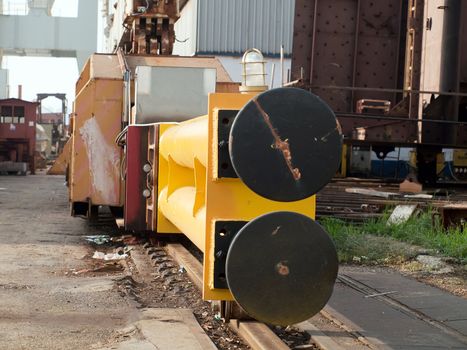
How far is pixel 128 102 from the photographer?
8.63 meters

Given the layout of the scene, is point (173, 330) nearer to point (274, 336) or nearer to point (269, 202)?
point (274, 336)

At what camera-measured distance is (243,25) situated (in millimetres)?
31312

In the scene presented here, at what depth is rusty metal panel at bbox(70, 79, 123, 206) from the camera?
29.1ft

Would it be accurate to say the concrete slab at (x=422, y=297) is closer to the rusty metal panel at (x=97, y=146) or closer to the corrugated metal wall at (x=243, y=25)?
the rusty metal panel at (x=97, y=146)

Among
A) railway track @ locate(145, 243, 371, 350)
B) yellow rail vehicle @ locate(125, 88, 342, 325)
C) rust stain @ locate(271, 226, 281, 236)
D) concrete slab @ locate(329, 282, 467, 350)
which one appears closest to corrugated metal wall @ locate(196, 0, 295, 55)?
concrete slab @ locate(329, 282, 467, 350)

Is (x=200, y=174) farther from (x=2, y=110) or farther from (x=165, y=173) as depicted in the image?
(x=2, y=110)


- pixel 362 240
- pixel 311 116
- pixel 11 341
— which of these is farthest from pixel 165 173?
pixel 311 116

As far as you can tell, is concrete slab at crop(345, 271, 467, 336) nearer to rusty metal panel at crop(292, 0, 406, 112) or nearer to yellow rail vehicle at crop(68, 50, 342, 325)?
yellow rail vehicle at crop(68, 50, 342, 325)

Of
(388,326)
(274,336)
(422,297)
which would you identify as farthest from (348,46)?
(274,336)

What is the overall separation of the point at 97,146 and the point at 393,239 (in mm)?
3267

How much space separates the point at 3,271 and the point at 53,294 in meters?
1.17

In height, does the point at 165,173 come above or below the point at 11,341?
above

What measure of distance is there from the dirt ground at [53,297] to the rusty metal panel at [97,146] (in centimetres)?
59

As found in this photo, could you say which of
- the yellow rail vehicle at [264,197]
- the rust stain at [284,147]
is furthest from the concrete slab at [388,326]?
the rust stain at [284,147]
